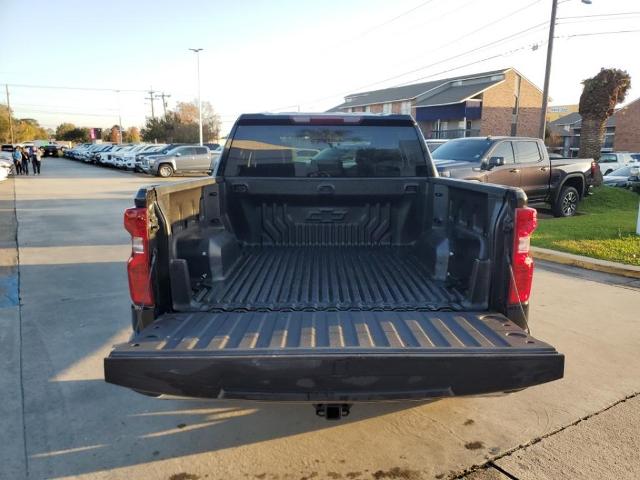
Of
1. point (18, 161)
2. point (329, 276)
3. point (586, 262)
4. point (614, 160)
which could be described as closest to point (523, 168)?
point (586, 262)

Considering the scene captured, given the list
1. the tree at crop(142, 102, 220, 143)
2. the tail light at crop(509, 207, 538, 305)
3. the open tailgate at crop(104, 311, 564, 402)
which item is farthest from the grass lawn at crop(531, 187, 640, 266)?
the tree at crop(142, 102, 220, 143)

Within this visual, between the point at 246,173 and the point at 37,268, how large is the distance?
4926mm

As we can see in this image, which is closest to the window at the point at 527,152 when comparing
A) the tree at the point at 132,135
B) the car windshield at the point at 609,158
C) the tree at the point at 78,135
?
the car windshield at the point at 609,158

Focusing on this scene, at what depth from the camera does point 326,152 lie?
178 inches

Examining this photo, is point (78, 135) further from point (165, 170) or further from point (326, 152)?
point (326, 152)

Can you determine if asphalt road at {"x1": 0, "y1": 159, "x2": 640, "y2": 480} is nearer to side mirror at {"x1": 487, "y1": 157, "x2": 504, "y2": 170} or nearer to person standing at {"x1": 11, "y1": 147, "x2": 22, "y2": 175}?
side mirror at {"x1": 487, "y1": 157, "x2": 504, "y2": 170}

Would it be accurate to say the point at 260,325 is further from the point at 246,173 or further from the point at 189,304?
the point at 246,173

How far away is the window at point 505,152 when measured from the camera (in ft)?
38.2

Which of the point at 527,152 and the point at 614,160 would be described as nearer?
the point at 527,152

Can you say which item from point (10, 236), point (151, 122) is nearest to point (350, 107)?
point (151, 122)

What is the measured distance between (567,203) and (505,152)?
281 centimetres

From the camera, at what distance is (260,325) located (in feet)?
9.11

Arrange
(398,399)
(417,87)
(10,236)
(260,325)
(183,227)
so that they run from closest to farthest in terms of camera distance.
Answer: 1. (398,399)
2. (260,325)
3. (183,227)
4. (10,236)
5. (417,87)

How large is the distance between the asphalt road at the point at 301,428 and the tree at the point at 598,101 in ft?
55.1
